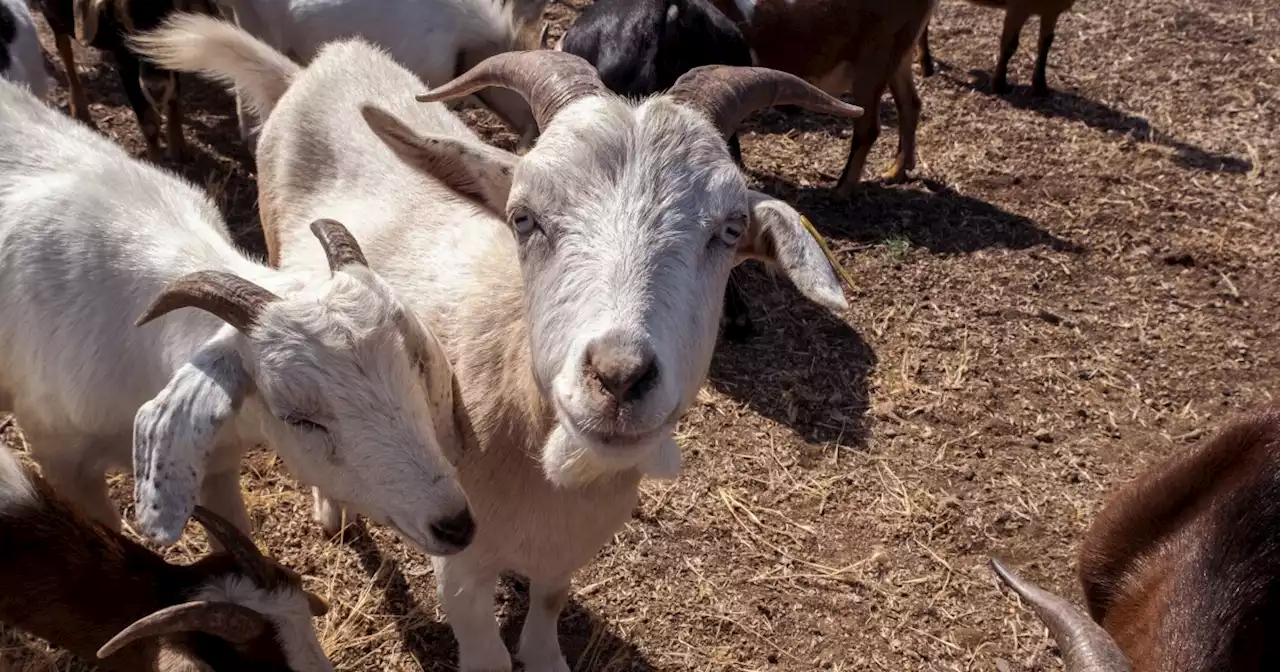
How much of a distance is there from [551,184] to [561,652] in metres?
2.23

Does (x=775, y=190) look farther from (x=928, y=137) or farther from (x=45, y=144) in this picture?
(x=45, y=144)

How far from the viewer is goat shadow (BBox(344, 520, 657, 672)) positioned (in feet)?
12.5

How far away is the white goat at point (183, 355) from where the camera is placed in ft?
8.43

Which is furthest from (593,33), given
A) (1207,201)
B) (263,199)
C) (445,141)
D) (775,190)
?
(1207,201)

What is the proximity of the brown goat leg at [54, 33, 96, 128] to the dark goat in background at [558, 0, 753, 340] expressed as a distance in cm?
374

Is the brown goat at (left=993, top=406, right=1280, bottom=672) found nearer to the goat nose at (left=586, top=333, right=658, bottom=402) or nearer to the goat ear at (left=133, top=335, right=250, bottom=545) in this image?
the goat nose at (left=586, top=333, right=658, bottom=402)

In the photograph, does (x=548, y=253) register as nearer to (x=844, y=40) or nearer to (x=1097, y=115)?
(x=844, y=40)

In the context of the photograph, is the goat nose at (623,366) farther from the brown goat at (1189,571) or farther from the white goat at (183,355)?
the brown goat at (1189,571)

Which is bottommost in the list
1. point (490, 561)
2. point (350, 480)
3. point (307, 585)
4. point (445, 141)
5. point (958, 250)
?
point (307, 585)

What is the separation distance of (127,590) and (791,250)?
2348 mm

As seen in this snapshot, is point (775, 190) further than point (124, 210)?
Yes

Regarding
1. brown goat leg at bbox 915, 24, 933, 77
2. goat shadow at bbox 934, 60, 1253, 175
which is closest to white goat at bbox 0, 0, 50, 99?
brown goat leg at bbox 915, 24, 933, 77

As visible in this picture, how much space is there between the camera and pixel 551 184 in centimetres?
236

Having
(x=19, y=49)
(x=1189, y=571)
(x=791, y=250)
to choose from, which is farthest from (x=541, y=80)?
(x=19, y=49)
